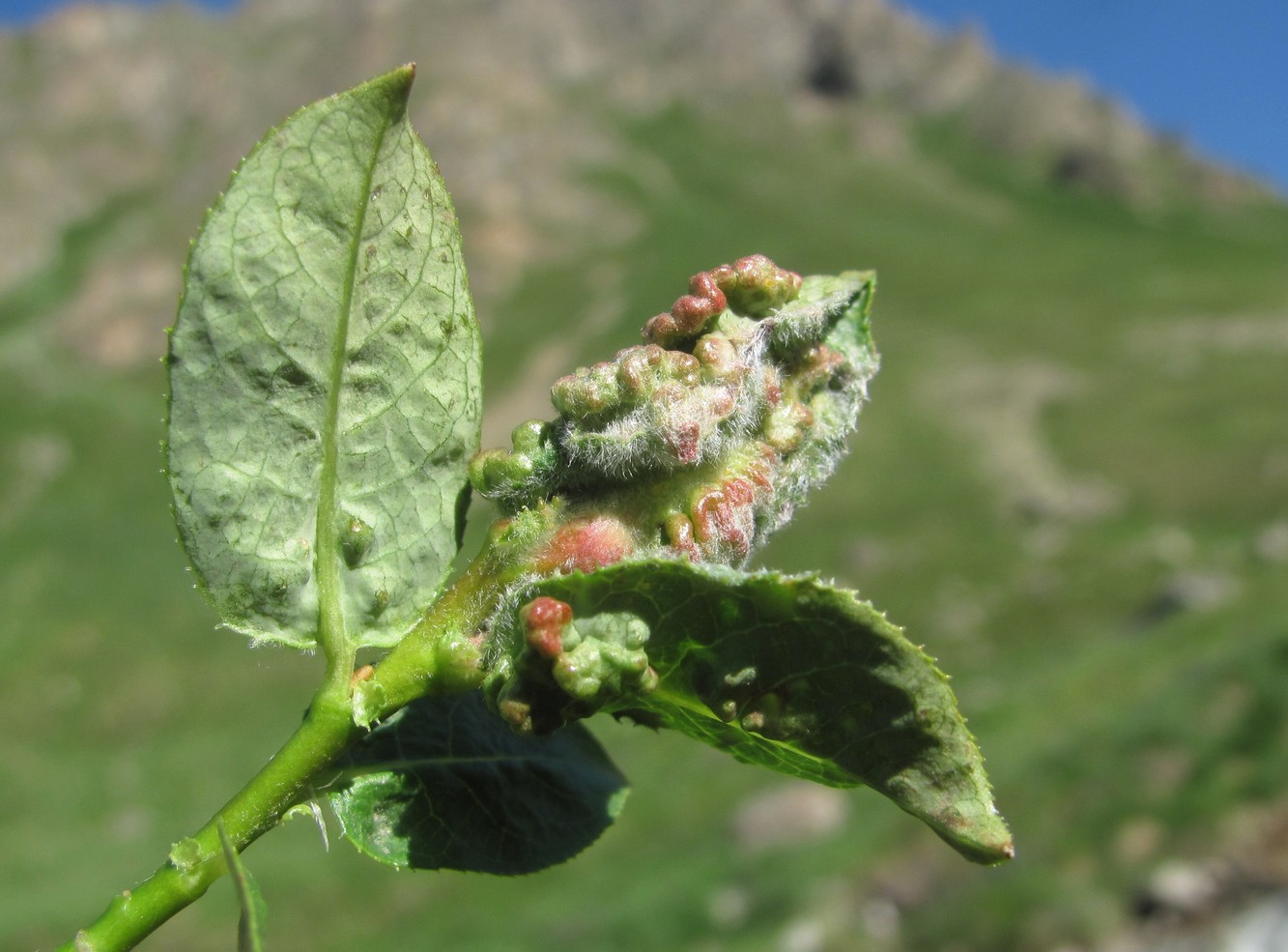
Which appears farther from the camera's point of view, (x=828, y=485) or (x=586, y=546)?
(x=828, y=485)

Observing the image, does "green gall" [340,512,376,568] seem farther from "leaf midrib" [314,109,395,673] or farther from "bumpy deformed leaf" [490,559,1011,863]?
"bumpy deformed leaf" [490,559,1011,863]

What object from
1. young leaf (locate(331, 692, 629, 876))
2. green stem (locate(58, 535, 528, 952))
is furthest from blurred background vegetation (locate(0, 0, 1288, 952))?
green stem (locate(58, 535, 528, 952))

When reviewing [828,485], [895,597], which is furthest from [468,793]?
[895,597]

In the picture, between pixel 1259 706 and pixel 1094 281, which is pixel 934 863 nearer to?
pixel 1259 706

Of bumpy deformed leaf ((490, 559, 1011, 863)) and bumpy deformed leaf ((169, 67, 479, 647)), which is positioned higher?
bumpy deformed leaf ((169, 67, 479, 647))

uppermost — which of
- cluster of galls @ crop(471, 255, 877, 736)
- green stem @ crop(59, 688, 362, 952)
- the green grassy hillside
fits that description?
the green grassy hillside

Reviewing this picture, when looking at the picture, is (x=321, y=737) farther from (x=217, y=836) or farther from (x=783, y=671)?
(x=783, y=671)
